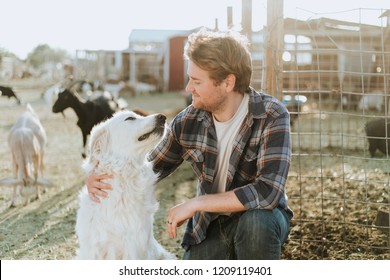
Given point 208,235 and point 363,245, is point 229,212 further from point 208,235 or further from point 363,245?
point 363,245

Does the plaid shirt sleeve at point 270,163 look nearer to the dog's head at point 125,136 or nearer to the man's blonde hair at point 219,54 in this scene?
the man's blonde hair at point 219,54

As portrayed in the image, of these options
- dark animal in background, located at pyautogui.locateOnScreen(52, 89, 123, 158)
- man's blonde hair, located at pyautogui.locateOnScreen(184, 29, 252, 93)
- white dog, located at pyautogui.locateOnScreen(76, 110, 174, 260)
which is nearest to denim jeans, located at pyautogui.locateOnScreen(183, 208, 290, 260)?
white dog, located at pyautogui.locateOnScreen(76, 110, 174, 260)

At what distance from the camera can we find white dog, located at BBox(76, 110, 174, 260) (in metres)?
3.19

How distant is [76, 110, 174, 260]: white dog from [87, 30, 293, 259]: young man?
0.09 m

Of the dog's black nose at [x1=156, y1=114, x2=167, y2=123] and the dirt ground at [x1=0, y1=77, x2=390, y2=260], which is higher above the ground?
the dog's black nose at [x1=156, y1=114, x2=167, y2=123]

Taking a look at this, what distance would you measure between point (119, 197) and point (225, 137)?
78 centimetres

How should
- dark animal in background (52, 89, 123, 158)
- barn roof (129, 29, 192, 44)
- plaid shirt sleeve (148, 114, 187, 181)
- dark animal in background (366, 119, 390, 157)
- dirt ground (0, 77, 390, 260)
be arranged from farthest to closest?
1. barn roof (129, 29, 192, 44)
2. dark animal in background (52, 89, 123, 158)
3. dark animal in background (366, 119, 390, 157)
4. dirt ground (0, 77, 390, 260)
5. plaid shirt sleeve (148, 114, 187, 181)

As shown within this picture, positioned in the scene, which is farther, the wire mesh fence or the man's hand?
the wire mesh fence

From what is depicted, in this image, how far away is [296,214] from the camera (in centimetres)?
508

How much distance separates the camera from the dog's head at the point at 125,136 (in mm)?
3201

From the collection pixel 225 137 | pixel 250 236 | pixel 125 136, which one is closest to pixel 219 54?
pixel 225 137

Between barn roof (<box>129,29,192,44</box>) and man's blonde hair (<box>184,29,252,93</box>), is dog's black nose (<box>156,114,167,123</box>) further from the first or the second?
barn roof (<box>129,29,192,44</box>)

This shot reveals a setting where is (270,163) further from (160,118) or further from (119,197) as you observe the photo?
(119,197)

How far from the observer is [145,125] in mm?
3207
